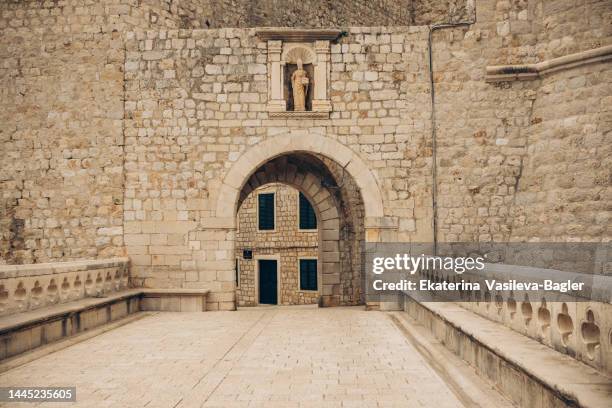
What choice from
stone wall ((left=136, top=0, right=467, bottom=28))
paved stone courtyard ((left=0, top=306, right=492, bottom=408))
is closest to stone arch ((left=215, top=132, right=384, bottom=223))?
paved stone courtyard ((left=0, top=306, right=492, bottom=408))

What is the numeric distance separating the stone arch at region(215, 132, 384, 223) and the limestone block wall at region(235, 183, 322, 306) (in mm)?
12228

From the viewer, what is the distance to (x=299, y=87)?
35.3 ft

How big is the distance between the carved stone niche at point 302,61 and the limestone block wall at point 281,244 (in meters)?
12.4

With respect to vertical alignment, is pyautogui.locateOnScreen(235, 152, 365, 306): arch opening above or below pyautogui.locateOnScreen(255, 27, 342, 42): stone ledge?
below

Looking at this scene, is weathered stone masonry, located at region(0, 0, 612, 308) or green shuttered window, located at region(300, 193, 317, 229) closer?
weathered stone masonry, located at region(0, 0, 612, 308)

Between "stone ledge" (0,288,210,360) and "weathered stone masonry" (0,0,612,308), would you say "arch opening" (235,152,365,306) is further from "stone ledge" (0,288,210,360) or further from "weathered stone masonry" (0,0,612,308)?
"stone ledge" (0,288,210,360)

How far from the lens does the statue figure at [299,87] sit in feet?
35.3

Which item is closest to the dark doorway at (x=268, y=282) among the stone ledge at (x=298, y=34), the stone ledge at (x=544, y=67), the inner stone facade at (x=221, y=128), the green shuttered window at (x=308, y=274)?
the green shuttered window at (x=308, y=274)

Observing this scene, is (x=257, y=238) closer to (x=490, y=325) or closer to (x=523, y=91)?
(x=523, y=91)

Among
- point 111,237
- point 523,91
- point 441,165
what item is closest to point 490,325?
point 441,165

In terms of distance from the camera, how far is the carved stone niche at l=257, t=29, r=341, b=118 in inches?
424

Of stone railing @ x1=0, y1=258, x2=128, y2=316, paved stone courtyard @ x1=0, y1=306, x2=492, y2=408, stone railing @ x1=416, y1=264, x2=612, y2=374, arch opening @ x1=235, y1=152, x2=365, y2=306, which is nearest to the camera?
stone railing @ x1=416, y1=264, x2=612, y2=374

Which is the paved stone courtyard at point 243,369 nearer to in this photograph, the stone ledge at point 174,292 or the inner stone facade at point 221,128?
the stone ledge at point 174,292

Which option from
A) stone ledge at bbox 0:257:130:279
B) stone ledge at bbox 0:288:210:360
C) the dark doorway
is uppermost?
stone ledge at bbox 0:257:130:279
